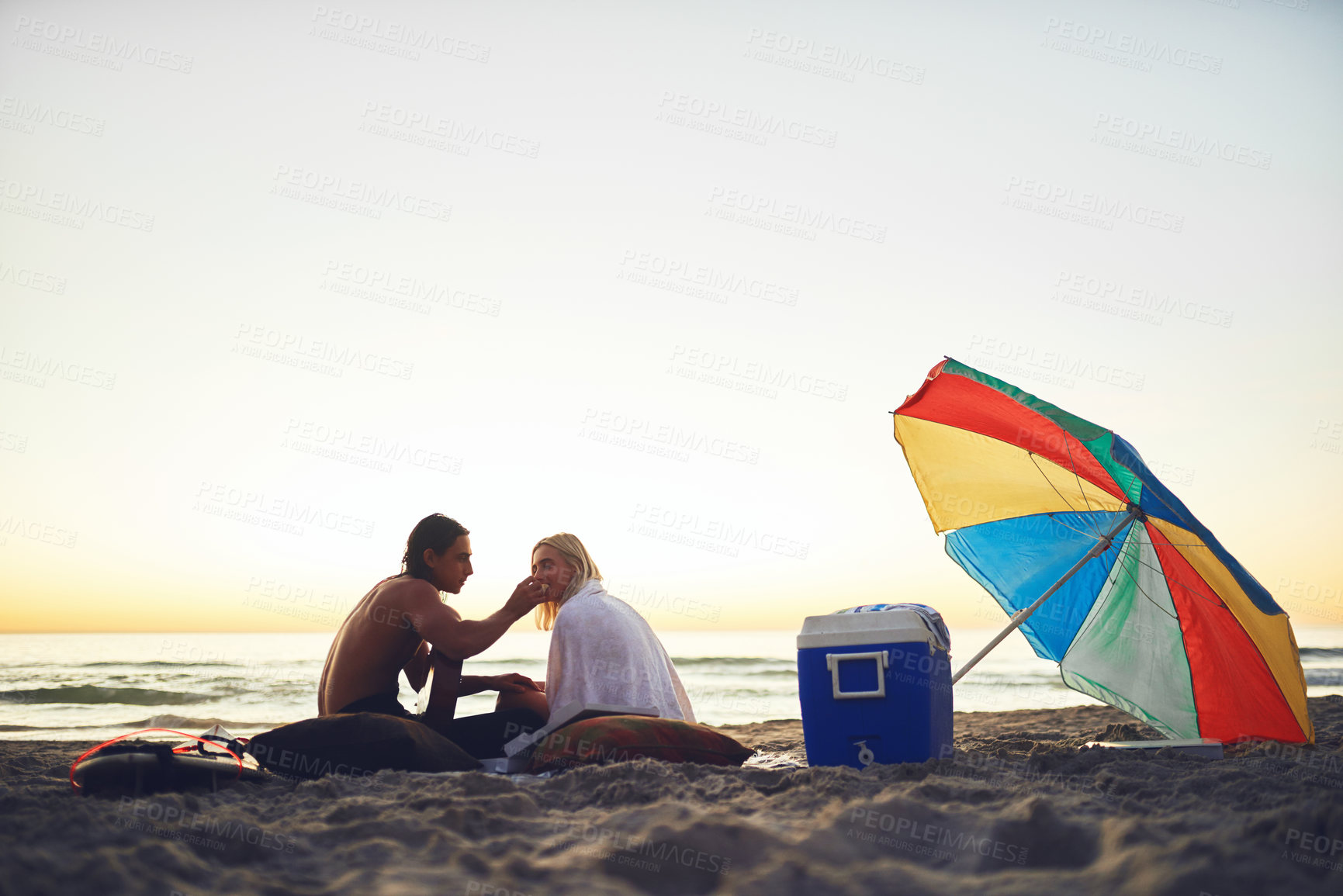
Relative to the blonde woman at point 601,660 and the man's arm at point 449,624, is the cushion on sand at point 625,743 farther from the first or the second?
the man's arm at point 449,624

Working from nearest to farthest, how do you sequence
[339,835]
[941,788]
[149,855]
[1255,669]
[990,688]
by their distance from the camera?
[149,855] → [339,835] → [941,788] → [1255,669] → [990,688]

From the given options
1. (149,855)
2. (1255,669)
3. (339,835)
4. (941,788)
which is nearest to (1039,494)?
(1255,669)

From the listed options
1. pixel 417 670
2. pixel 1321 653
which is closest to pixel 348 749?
pixel 417 670

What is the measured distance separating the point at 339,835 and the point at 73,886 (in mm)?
641

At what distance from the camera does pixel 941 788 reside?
265cm

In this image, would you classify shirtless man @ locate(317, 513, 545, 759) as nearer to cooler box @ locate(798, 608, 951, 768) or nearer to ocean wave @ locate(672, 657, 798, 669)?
cooler box @ locate(798, 608, 951, 768)

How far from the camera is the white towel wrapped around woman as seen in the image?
381cm

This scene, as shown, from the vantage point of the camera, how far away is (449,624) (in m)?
3.84

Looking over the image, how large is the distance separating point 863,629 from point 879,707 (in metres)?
0.33

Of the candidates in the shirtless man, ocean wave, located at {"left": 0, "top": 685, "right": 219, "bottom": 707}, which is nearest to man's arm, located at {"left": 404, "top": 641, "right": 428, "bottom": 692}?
the shirtless man

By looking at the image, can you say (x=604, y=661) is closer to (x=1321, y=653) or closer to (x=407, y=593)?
(x=407, y=593)

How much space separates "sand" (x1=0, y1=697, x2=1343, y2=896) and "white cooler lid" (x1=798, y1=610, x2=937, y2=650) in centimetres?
50

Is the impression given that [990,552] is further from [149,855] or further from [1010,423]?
[149,855]

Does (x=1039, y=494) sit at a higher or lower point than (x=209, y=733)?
higher
